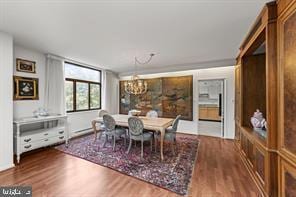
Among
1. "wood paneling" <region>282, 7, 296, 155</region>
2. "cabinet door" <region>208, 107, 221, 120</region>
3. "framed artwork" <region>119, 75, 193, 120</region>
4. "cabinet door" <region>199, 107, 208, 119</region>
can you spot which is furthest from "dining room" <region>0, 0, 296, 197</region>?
"cabinet door" <region>199, 107, 208, 119</region>

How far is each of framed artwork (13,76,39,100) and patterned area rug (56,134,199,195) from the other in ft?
5.04

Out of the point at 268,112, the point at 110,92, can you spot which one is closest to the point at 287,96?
the point at 268,112

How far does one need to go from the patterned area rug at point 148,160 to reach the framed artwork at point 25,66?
216 cm

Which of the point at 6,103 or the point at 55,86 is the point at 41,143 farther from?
the point at 55,86

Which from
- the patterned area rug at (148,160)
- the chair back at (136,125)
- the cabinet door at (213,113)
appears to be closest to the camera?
the patterned area rug at (148,160)

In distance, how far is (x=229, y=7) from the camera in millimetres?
1940

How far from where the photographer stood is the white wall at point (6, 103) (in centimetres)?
275

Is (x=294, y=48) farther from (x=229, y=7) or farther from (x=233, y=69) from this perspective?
(x=233, y=69)

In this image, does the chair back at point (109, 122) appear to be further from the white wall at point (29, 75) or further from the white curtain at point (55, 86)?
the white wall at point (29, 75)

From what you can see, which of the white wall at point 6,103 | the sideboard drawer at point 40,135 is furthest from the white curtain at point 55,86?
the white wall at point 6,103

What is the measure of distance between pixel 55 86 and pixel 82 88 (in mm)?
1151

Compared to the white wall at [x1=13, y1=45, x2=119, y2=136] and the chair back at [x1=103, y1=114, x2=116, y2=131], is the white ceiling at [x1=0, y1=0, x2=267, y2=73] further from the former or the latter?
the chair back at [x1=103, y1=114, x2=116, y2=131]

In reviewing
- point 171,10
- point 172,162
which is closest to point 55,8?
point 171,10

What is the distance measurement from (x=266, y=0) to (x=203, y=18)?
744 millimetres
